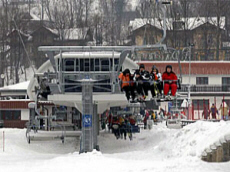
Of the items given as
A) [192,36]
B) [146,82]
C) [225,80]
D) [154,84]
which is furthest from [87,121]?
[192,36]

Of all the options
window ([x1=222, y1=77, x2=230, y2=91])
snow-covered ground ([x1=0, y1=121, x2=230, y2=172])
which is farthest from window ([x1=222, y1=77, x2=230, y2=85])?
snow-covered ground ([x1=0, y1=121, x2=230, y2=172])

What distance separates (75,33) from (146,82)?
77.5 m

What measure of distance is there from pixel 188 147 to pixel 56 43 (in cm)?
7717

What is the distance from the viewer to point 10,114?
187 feet

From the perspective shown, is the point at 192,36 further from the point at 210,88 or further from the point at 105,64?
the point at 105,64

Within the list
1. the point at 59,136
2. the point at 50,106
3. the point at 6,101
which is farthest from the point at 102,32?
the point at 59,136

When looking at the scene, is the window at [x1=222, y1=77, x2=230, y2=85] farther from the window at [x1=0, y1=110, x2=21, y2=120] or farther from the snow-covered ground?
the snow-covered ground

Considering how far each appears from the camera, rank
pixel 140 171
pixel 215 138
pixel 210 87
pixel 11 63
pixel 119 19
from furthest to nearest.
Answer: pixel 119 19 → pixel 11 63 → pixel 210 87 → pixel 215 138 → pixel 140 171

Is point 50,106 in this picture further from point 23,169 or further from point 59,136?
point 23,169

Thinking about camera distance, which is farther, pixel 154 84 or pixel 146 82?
pixel 154 84

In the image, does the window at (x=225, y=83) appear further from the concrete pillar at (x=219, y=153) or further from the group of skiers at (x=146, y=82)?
the concrete pillar at (x=219, y=153)

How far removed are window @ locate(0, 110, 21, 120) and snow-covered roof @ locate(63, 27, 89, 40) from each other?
147 feet

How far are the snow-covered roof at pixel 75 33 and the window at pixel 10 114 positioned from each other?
4480 cm

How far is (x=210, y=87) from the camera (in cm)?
7006
